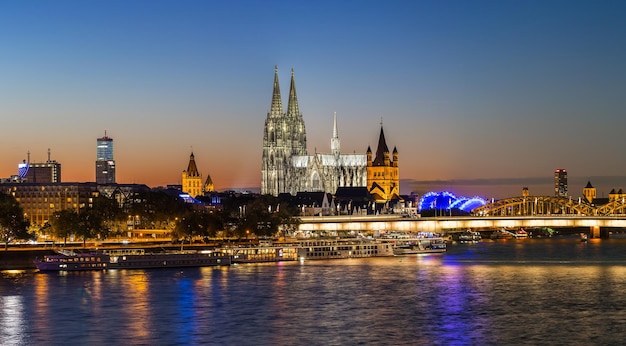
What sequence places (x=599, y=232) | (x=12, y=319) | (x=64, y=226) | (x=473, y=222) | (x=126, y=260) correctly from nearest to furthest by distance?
(x=12, y=319) → (x=126, y=260) → (x=64, y=226) → (x=473, y=222) → (x=599, y=232)

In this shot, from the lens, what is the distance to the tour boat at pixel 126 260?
299 ft

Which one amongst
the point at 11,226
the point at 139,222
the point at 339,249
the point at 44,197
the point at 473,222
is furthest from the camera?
the point at 44,197

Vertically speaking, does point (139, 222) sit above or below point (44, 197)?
below

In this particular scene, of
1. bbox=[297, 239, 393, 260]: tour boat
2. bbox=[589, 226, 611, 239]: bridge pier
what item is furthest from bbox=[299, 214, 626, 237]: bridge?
bbox=[589, 226, 611, 239]: bridge pier

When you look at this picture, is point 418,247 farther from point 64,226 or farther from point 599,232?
point 599,232

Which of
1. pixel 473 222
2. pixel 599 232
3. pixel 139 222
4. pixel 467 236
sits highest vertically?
pixel 139 222

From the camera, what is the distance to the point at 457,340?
53.3 m

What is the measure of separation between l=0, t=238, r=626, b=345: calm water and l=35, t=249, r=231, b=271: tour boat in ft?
9.62

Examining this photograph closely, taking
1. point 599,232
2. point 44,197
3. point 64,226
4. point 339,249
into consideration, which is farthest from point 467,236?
point 64,226

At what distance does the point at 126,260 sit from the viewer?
94.1m

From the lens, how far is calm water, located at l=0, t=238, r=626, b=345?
5428 centimetres

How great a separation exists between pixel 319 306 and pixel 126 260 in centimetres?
3281

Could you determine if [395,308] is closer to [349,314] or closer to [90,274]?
[349,314]

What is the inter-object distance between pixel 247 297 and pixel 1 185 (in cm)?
11590
